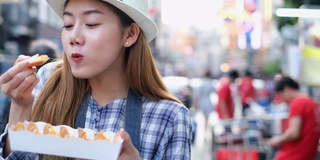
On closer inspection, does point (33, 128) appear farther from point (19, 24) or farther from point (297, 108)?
point (19, 24)

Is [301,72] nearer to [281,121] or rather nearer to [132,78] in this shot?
[281,121]

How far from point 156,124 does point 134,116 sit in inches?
3.0

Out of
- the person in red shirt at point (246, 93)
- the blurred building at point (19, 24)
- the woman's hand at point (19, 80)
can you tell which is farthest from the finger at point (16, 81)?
the person in red shirt at point (246, 93)

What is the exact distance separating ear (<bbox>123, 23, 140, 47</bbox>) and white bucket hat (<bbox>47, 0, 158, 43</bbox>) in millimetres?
19

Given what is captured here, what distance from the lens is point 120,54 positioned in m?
2.27

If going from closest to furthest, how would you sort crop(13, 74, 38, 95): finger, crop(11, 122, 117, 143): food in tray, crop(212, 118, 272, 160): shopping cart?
1. crop(11, 122, 117, 143): food in tray
2. crop(13, 74, 38, 95): finger
3. crop(212, 118, 272, 160): shopping cart

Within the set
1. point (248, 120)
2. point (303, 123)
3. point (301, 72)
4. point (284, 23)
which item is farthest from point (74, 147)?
point (284, 23)

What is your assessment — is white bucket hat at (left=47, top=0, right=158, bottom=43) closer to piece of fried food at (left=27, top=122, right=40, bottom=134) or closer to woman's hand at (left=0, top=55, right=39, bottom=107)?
woman's hand at (left=0, top=55, right=39, bottom=107)

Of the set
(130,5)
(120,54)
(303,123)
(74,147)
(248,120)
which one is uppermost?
(130,5)

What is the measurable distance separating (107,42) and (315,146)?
4954 millimetres

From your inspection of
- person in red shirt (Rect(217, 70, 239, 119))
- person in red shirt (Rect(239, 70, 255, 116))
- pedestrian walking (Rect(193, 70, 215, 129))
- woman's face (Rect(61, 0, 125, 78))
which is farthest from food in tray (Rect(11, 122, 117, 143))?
person in red shirt (Rect(239, 70, 255, 116))

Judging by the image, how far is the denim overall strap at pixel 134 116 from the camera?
214 centimetres

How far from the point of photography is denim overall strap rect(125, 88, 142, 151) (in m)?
2.14

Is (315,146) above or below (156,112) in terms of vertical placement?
below
